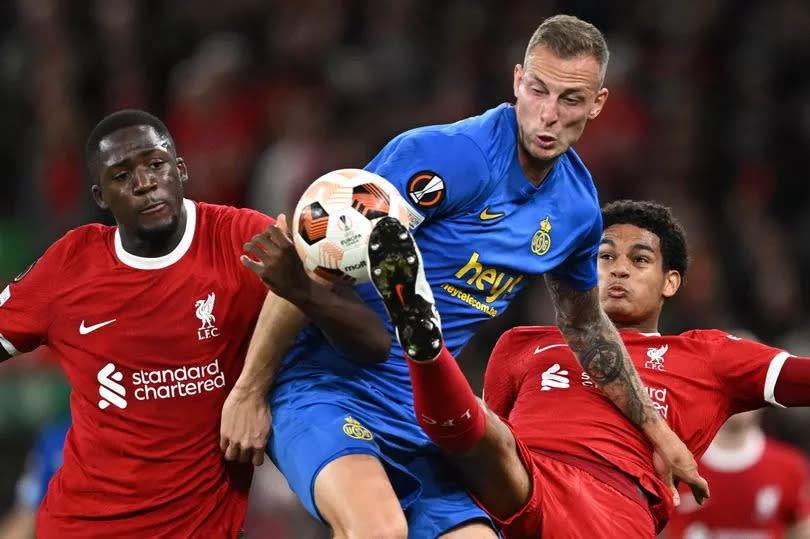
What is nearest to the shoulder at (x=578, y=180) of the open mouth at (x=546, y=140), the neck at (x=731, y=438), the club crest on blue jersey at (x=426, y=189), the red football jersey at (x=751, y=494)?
the open mouth at (x=546, y=140)

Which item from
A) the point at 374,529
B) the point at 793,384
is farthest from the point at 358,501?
the point at 793,384

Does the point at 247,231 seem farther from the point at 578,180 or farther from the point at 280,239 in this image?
the point at 578,180

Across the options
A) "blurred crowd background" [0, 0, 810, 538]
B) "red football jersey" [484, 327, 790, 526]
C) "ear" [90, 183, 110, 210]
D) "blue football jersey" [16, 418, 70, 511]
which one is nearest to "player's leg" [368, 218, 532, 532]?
"red football jersey" [484, 327, 790, 526]

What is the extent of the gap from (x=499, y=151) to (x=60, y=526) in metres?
1.97

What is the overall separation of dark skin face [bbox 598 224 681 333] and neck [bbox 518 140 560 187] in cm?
114

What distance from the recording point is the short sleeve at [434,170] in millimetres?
4359

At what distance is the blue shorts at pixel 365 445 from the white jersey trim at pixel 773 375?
4.82ft

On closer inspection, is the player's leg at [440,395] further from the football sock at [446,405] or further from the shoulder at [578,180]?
the shoulder at [578,180]

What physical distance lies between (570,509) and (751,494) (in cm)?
332

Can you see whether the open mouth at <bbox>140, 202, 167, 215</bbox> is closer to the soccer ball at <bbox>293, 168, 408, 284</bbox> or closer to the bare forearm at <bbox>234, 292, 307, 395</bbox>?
the bare forearm at <bbox>234, 292, 307, 395</bbox>

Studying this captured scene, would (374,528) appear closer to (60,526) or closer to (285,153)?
(60,526)

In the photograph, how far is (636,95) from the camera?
33.7 ft

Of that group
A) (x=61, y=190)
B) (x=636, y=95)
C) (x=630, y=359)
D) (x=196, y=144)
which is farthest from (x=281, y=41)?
(x=630, y=359)

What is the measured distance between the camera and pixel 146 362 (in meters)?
4.64
